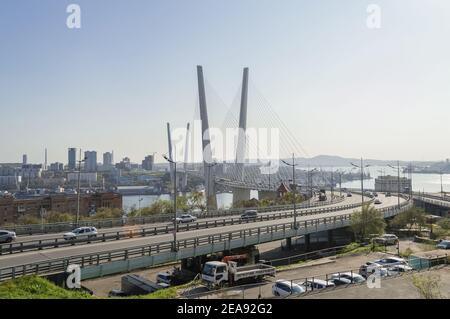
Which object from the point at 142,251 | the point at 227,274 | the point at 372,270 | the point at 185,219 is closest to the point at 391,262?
the point at 372,270

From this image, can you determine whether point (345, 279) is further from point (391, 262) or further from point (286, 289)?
point (391, 262)

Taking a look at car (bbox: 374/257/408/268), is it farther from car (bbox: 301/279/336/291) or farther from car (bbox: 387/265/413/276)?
car (bbox: 301/279/336/291)

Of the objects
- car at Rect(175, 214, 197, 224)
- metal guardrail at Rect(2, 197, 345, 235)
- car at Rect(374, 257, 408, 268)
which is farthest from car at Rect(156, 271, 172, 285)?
car at Rect(374, 257, 408, 268)

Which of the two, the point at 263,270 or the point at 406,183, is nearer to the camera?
the point at 263,270

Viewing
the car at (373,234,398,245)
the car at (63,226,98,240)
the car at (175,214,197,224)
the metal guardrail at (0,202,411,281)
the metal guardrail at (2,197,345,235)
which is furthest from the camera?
the car at (175,214,197,224)
